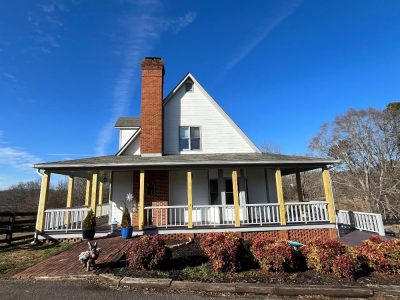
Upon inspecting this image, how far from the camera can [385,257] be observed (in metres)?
6.84

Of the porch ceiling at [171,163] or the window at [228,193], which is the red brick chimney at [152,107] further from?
the window at [228,193]

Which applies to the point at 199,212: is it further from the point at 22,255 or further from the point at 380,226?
the point at 380,226

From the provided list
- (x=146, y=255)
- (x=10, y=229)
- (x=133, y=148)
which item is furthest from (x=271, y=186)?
(x=10, y=229)

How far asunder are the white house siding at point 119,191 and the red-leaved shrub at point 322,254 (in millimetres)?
9472

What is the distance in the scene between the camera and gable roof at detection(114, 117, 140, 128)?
19203 millimetres

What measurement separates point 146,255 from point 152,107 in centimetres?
923

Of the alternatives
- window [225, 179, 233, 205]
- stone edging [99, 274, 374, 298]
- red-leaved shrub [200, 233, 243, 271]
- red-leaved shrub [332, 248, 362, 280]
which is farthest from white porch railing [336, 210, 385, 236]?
red-leaved shrub [200, 233, 243, 271]

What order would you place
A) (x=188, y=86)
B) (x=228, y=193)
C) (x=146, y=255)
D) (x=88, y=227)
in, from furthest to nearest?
(x=188, y=86)
(x=228, y=193)
(x=88, y=227)
(x=146, y=255)

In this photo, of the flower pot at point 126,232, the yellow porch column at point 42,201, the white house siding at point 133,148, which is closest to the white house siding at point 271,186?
the white house siding at point 133,148

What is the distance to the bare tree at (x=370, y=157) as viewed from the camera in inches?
1152

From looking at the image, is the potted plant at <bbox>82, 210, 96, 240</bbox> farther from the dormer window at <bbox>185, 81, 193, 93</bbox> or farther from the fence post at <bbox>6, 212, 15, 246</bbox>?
the dormer window at <bbox>185, 81, 193, 93</bbox>

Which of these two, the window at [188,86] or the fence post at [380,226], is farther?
the window at [188,86]

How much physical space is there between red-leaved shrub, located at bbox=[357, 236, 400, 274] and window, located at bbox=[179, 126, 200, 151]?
9798mm

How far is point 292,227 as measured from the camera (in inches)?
465
